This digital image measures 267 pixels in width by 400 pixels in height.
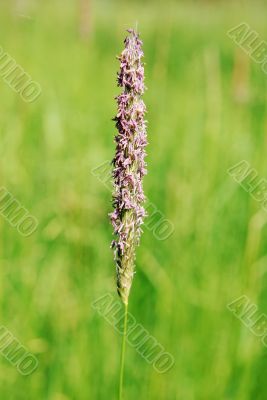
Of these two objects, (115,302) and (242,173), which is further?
(242,173)

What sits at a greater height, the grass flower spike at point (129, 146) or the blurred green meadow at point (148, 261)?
the blurred green meadow at point (148, 261)

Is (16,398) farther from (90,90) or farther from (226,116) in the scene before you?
(226,116)

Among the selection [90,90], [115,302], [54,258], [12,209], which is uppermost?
[90,90]

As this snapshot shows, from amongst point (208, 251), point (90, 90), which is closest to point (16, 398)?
point (208, 251)

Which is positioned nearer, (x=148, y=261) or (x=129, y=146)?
(x=129, y=146)

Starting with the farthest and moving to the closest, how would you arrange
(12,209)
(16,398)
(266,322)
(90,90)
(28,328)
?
(90,90)
(12,209)
(266,322)
(28,328)
(16,398)

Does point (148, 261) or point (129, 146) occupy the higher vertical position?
point (148, 261)

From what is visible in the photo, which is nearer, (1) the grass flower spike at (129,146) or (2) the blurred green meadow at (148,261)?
(1) the grass flower spike at (129,146)

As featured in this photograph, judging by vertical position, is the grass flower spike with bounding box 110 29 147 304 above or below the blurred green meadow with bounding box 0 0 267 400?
below
